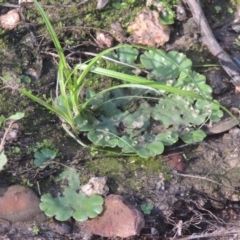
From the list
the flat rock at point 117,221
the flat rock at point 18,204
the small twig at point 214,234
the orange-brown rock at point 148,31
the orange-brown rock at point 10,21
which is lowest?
the small twig at point 214,234

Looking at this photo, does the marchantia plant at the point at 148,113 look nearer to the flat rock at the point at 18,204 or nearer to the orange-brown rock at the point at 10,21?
the flat rock at the point at 18,204

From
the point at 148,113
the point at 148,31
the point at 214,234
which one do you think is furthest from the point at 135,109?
the point at 214,234

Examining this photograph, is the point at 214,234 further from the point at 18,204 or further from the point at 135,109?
the point at 18,204

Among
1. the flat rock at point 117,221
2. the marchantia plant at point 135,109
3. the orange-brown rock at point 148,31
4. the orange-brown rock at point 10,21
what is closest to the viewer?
the flat rock at point 117,221

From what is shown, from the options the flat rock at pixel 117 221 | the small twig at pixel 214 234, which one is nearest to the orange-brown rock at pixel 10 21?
the flat rock at pixel 117 221

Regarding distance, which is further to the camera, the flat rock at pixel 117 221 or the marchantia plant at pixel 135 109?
the marchantia plant at pixel 135 109

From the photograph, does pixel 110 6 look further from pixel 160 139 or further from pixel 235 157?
pixel 235 157

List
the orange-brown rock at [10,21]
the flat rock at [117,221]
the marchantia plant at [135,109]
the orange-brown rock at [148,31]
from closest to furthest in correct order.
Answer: the flat rock at [117,221] < the marchantia plant at [135,109] < the orange-brown rock at [10,21] < the orange-brown rock at [148,31]
